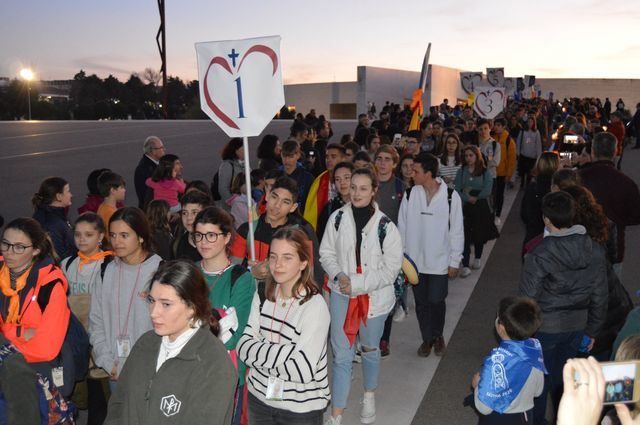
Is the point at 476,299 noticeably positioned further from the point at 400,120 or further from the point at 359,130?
the point at 400,120

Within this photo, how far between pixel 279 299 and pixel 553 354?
216 centimetres

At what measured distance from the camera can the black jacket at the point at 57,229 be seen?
5363 mm

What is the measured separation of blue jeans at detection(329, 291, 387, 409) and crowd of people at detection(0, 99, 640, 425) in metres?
0.01

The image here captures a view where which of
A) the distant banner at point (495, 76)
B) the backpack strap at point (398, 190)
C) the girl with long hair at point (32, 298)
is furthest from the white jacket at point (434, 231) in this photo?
the distant banner at point (495, 76)

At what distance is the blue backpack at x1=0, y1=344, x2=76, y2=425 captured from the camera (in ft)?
9.32

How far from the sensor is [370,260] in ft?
14.9

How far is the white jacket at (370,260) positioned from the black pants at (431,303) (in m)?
1.29

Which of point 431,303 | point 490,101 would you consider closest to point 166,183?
point 431,303

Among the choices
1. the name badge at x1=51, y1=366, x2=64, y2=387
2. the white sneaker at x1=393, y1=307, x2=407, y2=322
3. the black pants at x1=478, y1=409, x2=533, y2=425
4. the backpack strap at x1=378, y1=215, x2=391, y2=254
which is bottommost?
the white sneaker at x1=393, y1=307, x2=407, y2=322

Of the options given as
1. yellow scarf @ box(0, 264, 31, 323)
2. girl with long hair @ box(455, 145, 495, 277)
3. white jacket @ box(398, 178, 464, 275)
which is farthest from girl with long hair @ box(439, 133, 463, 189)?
yellow scarf @ box(0, 264, 31, 323)

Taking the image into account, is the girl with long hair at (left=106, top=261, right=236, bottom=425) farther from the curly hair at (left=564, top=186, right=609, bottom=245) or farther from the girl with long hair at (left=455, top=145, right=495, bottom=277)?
the girl with long hair at (left=455, top=145, right=495, bottom=277)

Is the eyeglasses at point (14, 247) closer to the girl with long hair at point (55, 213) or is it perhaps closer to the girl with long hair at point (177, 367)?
the girl with long hair at point (177, 367)

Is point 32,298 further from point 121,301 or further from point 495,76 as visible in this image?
point 495,76

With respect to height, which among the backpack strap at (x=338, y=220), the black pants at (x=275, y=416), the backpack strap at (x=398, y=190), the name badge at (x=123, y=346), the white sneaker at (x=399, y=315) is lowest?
the white sneaker at (x=399, y=315)
